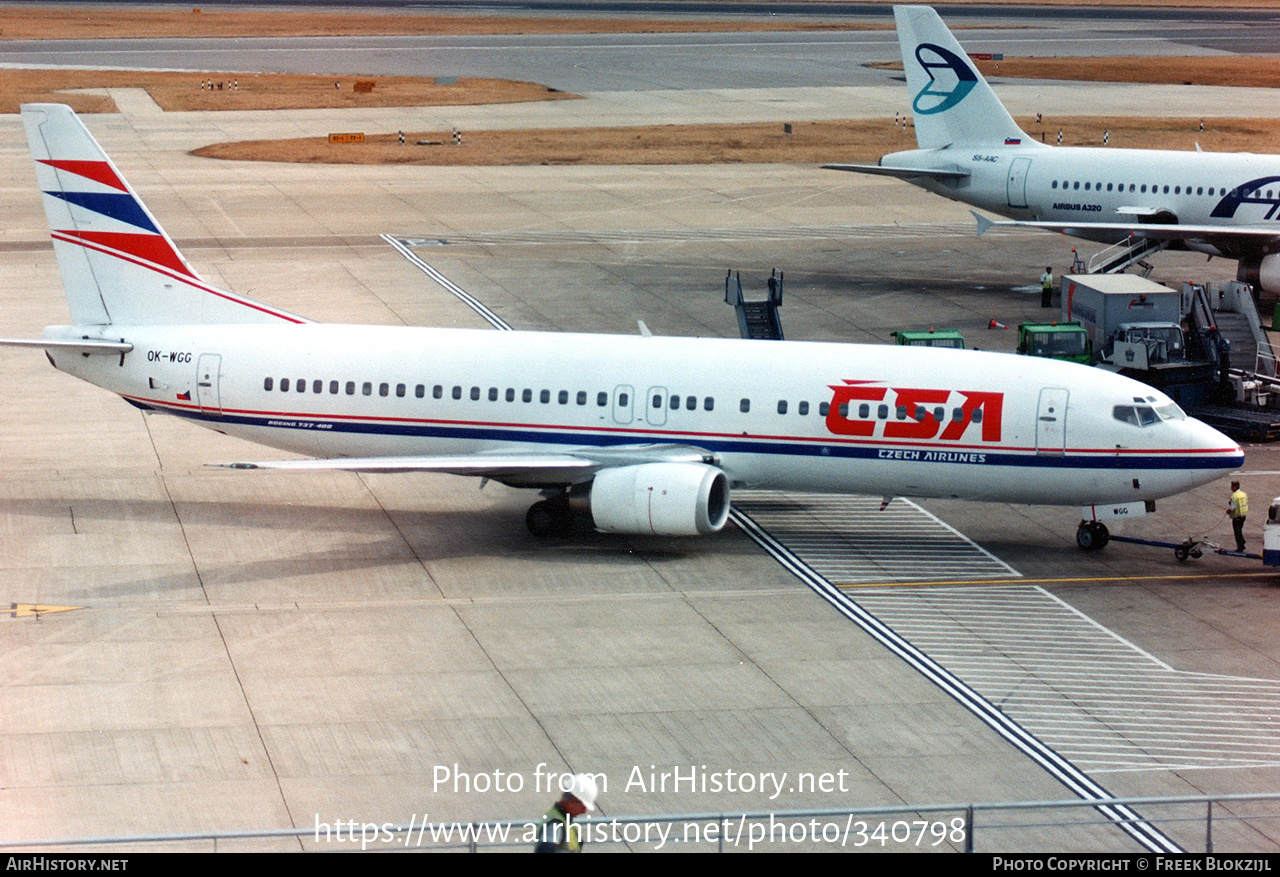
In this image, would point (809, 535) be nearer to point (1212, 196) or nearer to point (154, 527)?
point (154, 527)

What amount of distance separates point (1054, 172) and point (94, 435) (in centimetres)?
3838

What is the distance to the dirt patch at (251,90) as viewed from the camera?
383 ft

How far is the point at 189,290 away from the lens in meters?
40.3

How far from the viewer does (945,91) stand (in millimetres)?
69000

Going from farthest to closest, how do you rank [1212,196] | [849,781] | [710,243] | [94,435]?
[710,243]
[1212,196]
[94,435]
[849,781]

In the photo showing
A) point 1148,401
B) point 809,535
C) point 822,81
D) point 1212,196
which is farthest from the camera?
point 822,81

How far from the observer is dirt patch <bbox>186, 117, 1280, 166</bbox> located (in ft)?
318

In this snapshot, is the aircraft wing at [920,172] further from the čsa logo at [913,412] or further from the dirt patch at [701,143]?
the čsa logo at [913,412]

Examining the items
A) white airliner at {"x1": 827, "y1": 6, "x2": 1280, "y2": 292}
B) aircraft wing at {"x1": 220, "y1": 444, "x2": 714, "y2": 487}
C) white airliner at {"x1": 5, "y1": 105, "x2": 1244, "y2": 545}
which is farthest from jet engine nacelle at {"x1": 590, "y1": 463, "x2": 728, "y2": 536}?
white airliner at {"x1": 827, "y1": 6, "x2": 1280, "y2": 292}

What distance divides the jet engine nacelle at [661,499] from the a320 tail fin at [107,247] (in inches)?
395

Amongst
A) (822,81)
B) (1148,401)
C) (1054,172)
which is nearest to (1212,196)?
(1054,172)

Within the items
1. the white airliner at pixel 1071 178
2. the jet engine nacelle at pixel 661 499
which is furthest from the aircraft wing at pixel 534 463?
the white airliner at pixel 1071 178

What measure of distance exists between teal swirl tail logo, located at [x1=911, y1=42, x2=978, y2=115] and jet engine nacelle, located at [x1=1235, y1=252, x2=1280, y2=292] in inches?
506

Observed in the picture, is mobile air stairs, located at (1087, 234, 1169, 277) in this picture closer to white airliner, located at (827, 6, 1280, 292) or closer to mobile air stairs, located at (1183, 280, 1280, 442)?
white airliner, located at (827, 6, 1280, 292)
